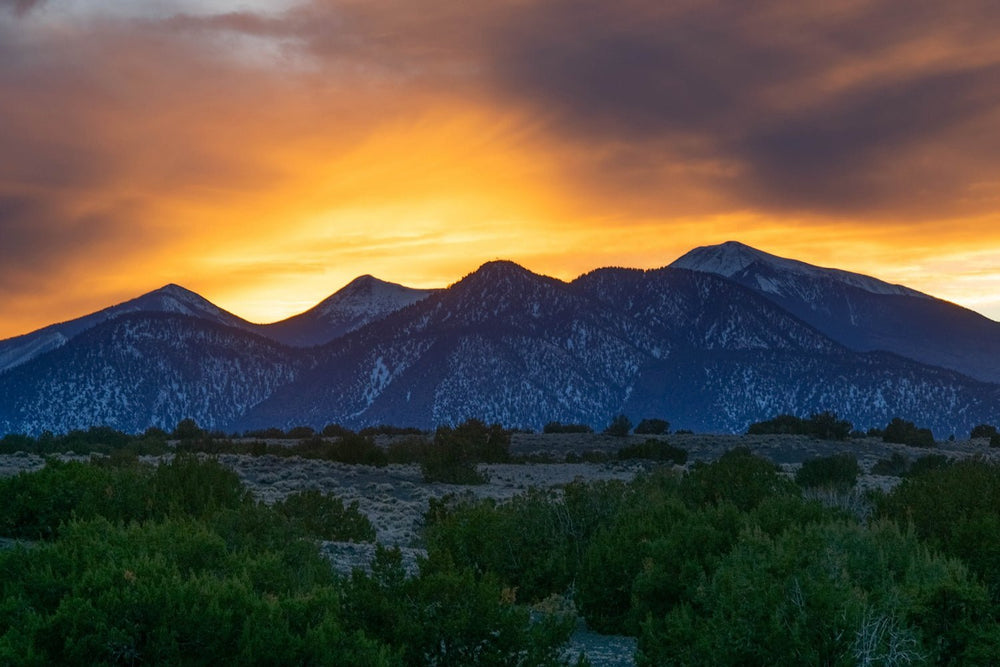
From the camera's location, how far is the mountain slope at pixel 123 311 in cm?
17962

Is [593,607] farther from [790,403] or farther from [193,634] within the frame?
[790,403]

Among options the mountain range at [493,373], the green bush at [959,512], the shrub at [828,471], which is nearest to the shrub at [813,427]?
the shrub at [828,471]

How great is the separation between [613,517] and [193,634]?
9.85m

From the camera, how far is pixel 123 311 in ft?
583

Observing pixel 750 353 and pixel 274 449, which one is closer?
pixel 274 449

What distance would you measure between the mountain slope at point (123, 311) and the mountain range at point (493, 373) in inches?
1944

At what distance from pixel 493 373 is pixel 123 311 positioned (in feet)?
306

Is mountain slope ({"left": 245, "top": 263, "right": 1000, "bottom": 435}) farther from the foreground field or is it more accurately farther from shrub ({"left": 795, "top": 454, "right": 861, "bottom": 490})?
the foreground field

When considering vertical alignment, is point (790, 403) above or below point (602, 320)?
below

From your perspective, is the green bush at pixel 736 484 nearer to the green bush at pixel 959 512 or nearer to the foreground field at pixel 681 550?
the foreground field at pixel 681 550

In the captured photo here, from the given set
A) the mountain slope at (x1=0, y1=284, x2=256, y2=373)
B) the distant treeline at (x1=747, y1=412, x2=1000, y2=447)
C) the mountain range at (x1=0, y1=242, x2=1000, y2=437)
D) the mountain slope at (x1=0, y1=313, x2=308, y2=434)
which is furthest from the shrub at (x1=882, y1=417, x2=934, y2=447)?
the mountain slope at (x1=0, y1=284, x2=256, y2=373)

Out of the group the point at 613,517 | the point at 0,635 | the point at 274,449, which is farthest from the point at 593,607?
the point at 274,449

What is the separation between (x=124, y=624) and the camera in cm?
899

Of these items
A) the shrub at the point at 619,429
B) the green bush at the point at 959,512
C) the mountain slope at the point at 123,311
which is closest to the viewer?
the green bush at the point at 959,512
